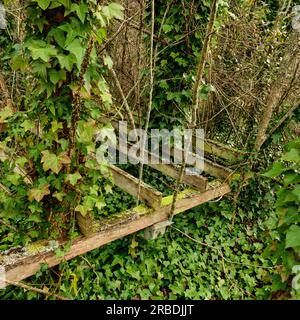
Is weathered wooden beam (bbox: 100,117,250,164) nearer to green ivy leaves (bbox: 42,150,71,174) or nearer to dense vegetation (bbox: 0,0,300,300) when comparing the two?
dense vegetation (bbox: 0,0,300,300)

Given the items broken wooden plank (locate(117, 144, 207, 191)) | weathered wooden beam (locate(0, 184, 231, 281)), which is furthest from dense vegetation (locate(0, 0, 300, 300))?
broken wooden plank (locate(117, 144, 207, 191))

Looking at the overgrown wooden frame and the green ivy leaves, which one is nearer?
the green ivy leaves

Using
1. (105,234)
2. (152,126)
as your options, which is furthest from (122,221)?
(152,126)

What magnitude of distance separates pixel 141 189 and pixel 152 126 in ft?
5.15

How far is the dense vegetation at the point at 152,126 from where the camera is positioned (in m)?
2.30

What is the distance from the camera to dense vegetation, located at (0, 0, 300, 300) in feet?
7.56

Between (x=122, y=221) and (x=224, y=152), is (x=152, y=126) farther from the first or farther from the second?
(x=122, y=221)

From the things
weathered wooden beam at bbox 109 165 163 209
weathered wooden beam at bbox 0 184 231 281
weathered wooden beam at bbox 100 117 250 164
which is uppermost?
weathered wooden beam at bbox 100 117 250 164

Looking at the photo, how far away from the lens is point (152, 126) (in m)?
4.96

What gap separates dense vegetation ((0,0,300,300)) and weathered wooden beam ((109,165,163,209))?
0.97 feet
